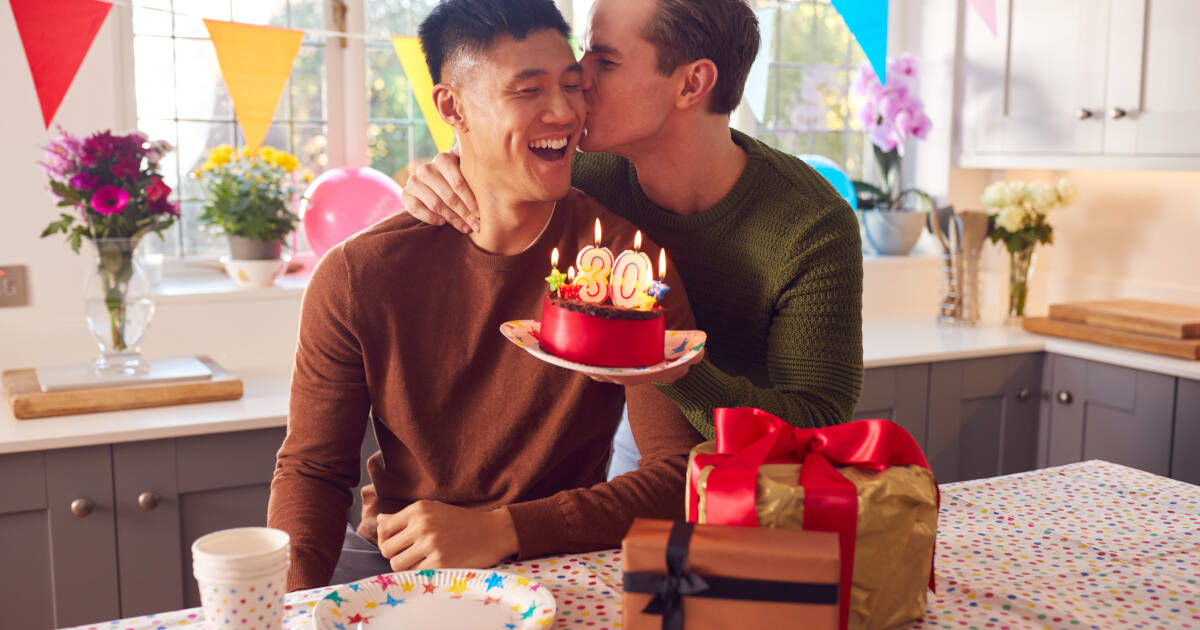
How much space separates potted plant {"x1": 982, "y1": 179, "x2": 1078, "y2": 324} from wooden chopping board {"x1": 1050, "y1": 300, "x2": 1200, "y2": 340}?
150 millimetres

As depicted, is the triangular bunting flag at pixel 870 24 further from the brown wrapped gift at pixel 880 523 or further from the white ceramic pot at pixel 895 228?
the brown wrapped gift at pixel 880 523

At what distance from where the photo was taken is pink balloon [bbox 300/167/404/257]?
2633mm

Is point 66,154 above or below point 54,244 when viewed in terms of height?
above

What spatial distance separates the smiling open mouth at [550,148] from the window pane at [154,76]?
158 cm

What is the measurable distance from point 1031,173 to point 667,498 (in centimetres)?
259

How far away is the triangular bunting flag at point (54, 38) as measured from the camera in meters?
2.23

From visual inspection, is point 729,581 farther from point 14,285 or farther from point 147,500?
point 14,285

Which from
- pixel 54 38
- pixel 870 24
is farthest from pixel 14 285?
pixel 870 24

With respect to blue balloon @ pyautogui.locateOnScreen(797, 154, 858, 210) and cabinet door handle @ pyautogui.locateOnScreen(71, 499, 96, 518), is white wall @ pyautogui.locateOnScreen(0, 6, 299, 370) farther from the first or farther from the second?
blue balloon @ pyautogui.locateOnScreen(797, 154, 858, 210)

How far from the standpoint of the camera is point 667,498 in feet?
4.62

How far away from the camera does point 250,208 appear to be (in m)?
2.57

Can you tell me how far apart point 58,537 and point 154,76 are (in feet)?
4.02

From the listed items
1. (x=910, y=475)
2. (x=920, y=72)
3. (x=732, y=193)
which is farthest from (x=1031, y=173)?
(x=910, y=475)

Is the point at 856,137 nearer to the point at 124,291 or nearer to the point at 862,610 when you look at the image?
the point at 124,291
